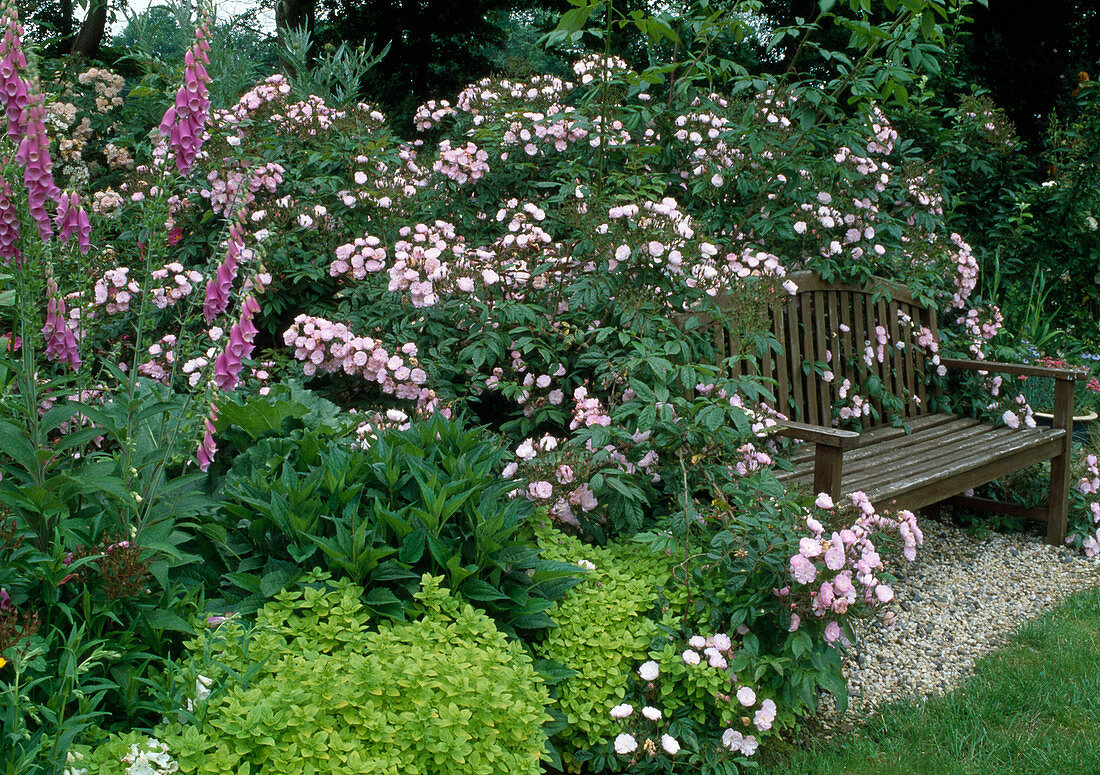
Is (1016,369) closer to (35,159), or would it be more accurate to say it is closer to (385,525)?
(385,525)

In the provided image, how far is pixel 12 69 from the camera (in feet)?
5.89

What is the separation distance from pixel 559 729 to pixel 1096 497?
3.74 m

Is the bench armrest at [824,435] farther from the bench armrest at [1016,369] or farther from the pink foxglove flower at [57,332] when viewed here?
the pink foxglove flower at [57,332]

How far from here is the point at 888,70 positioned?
387 centimetres

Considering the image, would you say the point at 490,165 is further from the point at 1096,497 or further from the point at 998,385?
the point at 1096,497

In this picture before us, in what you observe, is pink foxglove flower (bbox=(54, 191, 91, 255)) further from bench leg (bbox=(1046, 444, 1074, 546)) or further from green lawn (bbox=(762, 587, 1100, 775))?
bench leg (bbox=(1046, 444, 1074, 546))

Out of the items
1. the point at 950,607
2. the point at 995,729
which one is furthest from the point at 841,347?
the point at 995,729

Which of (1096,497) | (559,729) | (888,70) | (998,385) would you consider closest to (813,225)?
(888,70)

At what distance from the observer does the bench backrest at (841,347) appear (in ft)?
12.7

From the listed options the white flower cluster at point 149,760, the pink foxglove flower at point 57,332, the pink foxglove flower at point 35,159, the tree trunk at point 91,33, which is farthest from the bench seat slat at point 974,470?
the tree trunk at point 91,33

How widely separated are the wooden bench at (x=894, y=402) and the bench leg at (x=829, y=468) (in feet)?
1.21

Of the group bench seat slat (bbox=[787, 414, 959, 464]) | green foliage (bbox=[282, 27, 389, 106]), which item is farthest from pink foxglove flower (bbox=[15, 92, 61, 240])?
green foliage (bbox=[282, 27, 389, 106])

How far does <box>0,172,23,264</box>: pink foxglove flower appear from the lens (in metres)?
1.82

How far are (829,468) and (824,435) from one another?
0.40 ft
